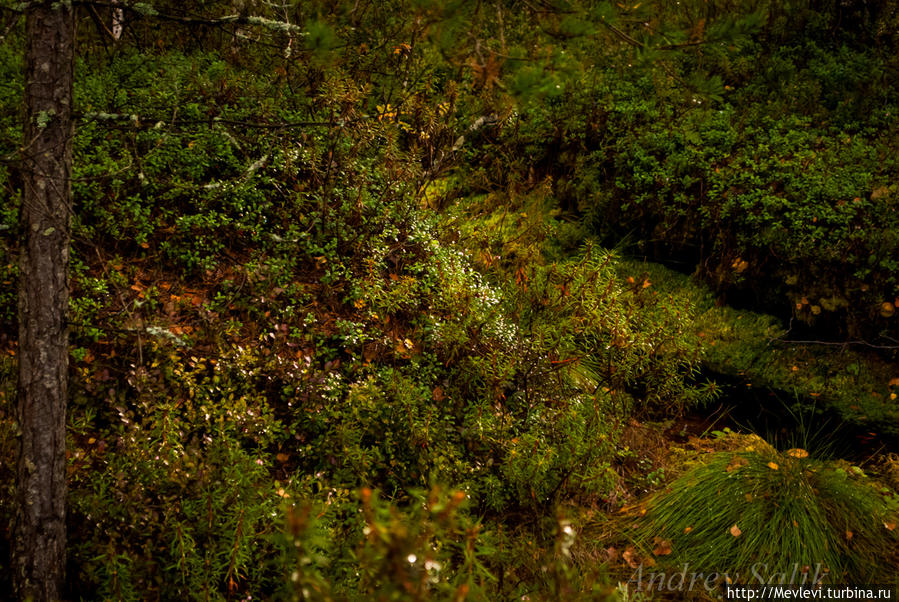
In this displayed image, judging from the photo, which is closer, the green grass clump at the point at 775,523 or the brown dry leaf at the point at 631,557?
the green grass clump at the point at 775,523

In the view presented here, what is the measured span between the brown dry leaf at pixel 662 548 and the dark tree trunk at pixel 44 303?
12.7 feet

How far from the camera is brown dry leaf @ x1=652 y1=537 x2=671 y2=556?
409cm

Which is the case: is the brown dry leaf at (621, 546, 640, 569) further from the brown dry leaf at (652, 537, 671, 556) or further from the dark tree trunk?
the dark tree trunk

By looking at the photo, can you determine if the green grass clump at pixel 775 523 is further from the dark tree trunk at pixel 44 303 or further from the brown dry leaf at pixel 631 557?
the dark tree trunk at pixel 44 303

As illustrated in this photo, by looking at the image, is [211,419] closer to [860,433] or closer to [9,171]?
[9,171]

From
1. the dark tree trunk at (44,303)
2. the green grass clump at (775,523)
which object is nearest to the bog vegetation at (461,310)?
the green grass clump at (775,523)

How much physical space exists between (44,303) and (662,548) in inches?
168

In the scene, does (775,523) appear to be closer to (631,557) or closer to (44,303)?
(631,557)

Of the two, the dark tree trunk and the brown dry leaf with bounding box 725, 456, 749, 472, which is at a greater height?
the dark tree trunk

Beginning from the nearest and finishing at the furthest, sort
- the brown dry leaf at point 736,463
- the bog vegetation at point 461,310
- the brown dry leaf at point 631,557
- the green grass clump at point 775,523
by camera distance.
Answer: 1. the bog vegetation at point 461,310
2. the green grass clump at point 775,523
3. the brown dry leaf at point 631,557
4. the brown dry leaf at point 736,463

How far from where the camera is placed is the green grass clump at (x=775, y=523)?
3865 mm

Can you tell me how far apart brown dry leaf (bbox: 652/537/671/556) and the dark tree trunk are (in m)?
3.87

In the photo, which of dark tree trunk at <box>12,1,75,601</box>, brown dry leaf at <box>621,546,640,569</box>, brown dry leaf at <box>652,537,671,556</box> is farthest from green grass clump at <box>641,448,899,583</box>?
dark tree trunk at <box>12,1,75,601</box>

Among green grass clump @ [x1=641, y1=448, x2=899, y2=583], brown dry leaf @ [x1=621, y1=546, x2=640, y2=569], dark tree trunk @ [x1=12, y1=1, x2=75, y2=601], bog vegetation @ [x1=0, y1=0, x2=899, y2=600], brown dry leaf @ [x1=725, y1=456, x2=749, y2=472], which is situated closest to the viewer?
dark tree trunk @ [x1=12, y1=1, x2=75, y2=601]
